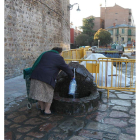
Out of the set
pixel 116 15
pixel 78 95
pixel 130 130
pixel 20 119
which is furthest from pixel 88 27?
pixel 130 130

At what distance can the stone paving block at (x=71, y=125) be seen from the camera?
3020mm

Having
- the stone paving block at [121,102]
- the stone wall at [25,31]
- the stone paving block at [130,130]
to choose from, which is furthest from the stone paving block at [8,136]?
the stone wall at [25,31]

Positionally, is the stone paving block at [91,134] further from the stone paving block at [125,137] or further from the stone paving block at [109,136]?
the stone paving block at [125,137]

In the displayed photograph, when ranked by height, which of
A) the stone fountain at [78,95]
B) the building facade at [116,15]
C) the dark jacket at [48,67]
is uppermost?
the building facade at [116,15]

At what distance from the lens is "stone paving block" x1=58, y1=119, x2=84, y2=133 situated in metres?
3.02

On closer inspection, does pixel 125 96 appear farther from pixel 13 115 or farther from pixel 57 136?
pixel 13 115

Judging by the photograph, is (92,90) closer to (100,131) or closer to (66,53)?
(100,131)

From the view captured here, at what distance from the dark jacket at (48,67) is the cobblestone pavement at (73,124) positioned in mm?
815

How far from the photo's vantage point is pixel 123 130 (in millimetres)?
2990

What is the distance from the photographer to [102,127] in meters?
3.10

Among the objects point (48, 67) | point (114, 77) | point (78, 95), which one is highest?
point (48, 67)

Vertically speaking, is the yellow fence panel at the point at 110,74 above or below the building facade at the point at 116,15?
below

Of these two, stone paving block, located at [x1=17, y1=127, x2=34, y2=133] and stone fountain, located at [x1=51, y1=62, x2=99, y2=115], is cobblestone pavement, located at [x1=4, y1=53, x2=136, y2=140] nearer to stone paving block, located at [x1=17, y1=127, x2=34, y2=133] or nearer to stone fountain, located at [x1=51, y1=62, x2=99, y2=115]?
stone paving block, located at [x1=17, y1=127, x2=34, y2=133]

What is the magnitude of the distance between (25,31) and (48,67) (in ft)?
21.5
